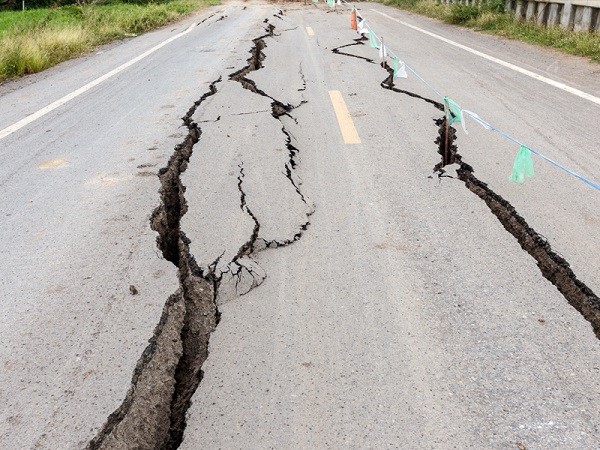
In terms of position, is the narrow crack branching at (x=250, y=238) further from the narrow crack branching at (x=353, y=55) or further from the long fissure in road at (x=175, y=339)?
the narrow crack branching at (x=353, y=55)

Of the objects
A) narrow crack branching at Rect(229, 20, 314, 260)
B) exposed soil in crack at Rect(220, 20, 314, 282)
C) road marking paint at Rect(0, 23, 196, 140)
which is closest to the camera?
exposed soil in crack at Rect(220, 20, 314, 282)

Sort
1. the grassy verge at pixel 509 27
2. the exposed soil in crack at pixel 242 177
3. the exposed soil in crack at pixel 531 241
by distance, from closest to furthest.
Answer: the exposed soil in crack at pixel 531 241, the exposed soil in crack at pixel 242 177, the grassy verge at pixel 509 27

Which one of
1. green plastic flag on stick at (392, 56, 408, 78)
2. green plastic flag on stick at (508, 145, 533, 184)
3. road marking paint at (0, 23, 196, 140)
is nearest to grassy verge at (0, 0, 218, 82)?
road marking paint at (0, 23, 196, 140)

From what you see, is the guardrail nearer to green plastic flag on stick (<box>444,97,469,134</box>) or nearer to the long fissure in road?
green plastic flag on stick (<box>444,97,469,134</box>)

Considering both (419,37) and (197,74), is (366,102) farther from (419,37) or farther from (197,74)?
(419,37)

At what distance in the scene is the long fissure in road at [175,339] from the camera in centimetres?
197

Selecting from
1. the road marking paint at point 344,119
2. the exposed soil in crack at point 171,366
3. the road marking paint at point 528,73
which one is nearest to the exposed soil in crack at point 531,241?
the road marking paint at point 344,119

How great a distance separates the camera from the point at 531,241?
124 inches

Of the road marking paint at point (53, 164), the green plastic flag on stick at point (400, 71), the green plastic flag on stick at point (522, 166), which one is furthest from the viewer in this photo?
the green plastic flag on stick at point (400, 71)

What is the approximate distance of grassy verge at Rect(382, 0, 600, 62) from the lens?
29.4 feet

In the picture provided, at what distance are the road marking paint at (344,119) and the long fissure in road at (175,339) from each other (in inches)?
45.8

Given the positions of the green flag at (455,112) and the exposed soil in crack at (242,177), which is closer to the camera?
the exposed soil in crack at (242,177)

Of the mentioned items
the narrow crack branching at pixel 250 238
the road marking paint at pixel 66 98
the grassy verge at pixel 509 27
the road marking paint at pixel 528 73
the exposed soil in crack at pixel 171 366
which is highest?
the grassy verge at pixel 509 27

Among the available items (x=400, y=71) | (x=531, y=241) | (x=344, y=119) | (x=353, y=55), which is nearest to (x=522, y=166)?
(x=531, y=241)
